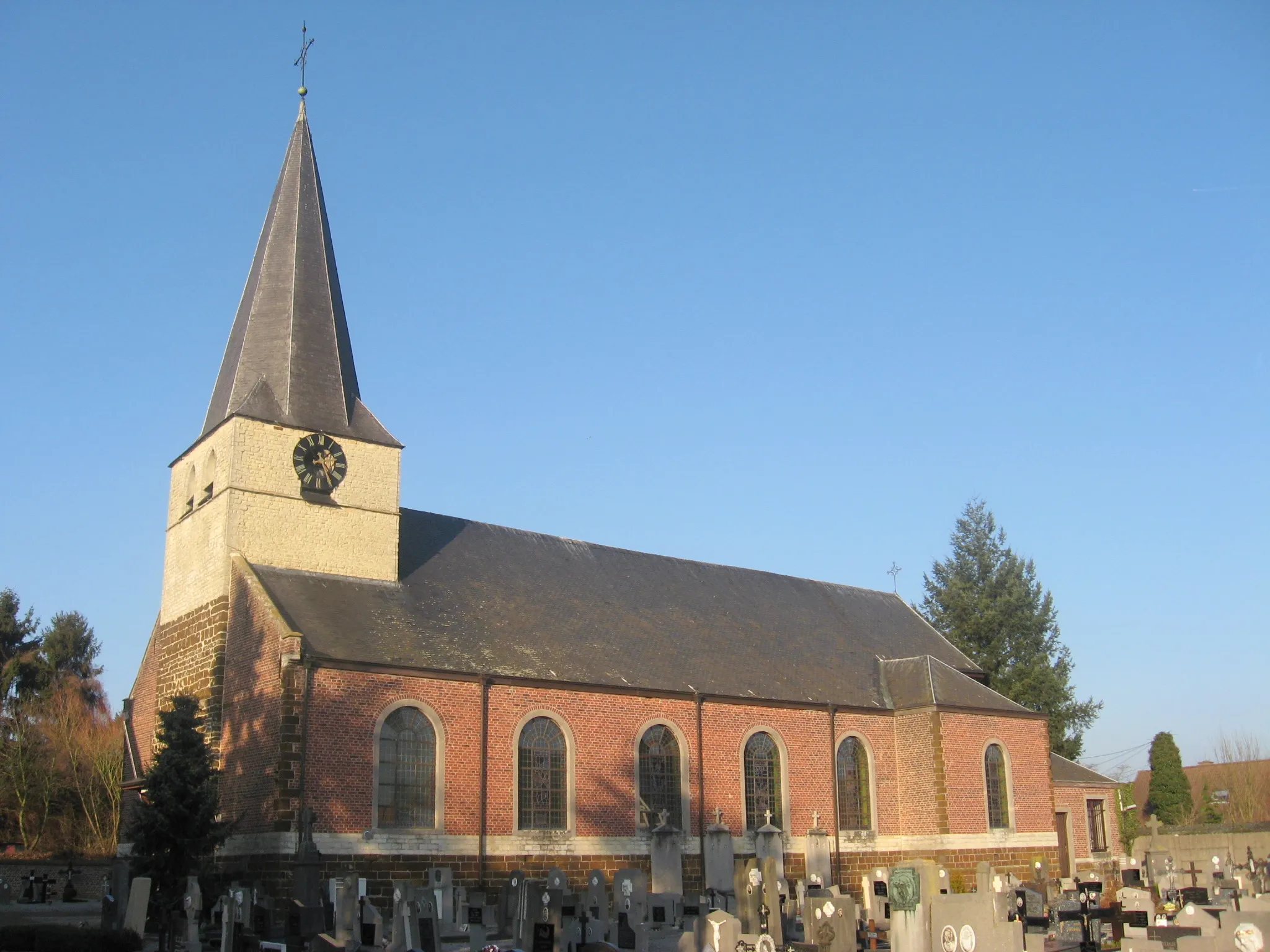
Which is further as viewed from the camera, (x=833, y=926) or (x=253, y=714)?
(x=253, y=714)

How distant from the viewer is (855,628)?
32.7 m

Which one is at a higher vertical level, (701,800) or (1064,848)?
(701,800)

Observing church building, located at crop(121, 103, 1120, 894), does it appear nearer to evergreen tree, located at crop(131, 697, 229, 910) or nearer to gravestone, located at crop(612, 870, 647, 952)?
evergreen tree, located at crop(131, 697, 229, 910)

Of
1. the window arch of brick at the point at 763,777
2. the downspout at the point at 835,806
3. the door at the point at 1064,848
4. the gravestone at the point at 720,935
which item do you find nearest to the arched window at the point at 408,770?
the window arch of brick at the point at 763,777

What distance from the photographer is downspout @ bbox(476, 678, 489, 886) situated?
21844 millimetres

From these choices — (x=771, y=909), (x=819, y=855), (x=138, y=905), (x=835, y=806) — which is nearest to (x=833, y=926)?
(x=771, y=909)

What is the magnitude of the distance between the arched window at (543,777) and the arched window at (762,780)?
4736mm

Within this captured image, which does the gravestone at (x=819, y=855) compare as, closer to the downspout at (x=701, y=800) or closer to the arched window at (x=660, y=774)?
the downspout at (x=701, y=800)

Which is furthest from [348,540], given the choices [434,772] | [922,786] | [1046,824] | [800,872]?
[1046,824]

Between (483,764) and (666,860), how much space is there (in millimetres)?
3934

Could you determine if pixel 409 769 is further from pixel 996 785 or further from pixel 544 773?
pixel 996 785

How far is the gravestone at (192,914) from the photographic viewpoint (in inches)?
687

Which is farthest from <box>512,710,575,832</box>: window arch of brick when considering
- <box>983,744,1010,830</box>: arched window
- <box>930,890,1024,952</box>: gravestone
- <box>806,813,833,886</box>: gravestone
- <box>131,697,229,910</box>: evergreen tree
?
<box>930,890,1024,952</box>: gravestone

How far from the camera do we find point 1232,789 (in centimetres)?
5653
